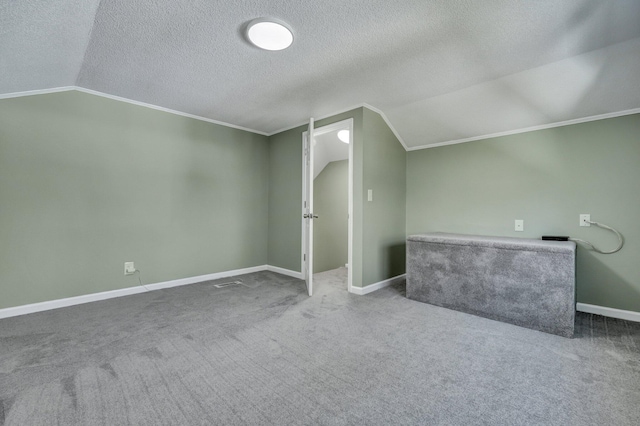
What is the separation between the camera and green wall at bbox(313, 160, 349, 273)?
4.48 m

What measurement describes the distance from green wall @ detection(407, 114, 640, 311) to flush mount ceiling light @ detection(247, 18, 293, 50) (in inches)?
95.4

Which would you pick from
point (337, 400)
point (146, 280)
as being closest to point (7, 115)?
point (146, 280)

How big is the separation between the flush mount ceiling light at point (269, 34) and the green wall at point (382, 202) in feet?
4.64

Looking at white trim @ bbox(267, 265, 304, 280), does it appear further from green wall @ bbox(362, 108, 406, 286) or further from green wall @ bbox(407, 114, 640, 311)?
green wall @ bbox(407, 114, 640, 311)

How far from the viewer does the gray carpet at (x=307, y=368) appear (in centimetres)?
127

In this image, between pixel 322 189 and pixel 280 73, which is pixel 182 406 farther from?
pixel 322 189

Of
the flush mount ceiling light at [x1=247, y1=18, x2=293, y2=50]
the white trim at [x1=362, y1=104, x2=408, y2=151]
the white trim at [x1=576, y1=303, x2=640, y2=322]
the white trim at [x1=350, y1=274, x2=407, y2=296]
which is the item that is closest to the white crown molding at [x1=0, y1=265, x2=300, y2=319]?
the white trim at [x1=350, y1=274, x2=407, y2=296]

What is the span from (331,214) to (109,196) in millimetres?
2952

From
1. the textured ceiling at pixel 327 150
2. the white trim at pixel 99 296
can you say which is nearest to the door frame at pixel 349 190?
the textured ceiling at pixel 327 150

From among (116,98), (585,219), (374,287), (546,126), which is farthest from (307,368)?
(116,98)

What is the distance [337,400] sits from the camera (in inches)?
53.6

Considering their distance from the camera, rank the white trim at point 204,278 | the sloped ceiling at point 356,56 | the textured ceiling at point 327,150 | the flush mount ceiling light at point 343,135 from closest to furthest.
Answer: the sloped ceiling at point 356,56
the white trim at point 204,278
the flush mount ceiling light at point 343,135
the textured ceiling at point 327,150

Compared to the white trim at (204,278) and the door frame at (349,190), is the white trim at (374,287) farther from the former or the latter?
the white trim at (204,278)

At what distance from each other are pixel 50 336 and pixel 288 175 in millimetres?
2918
